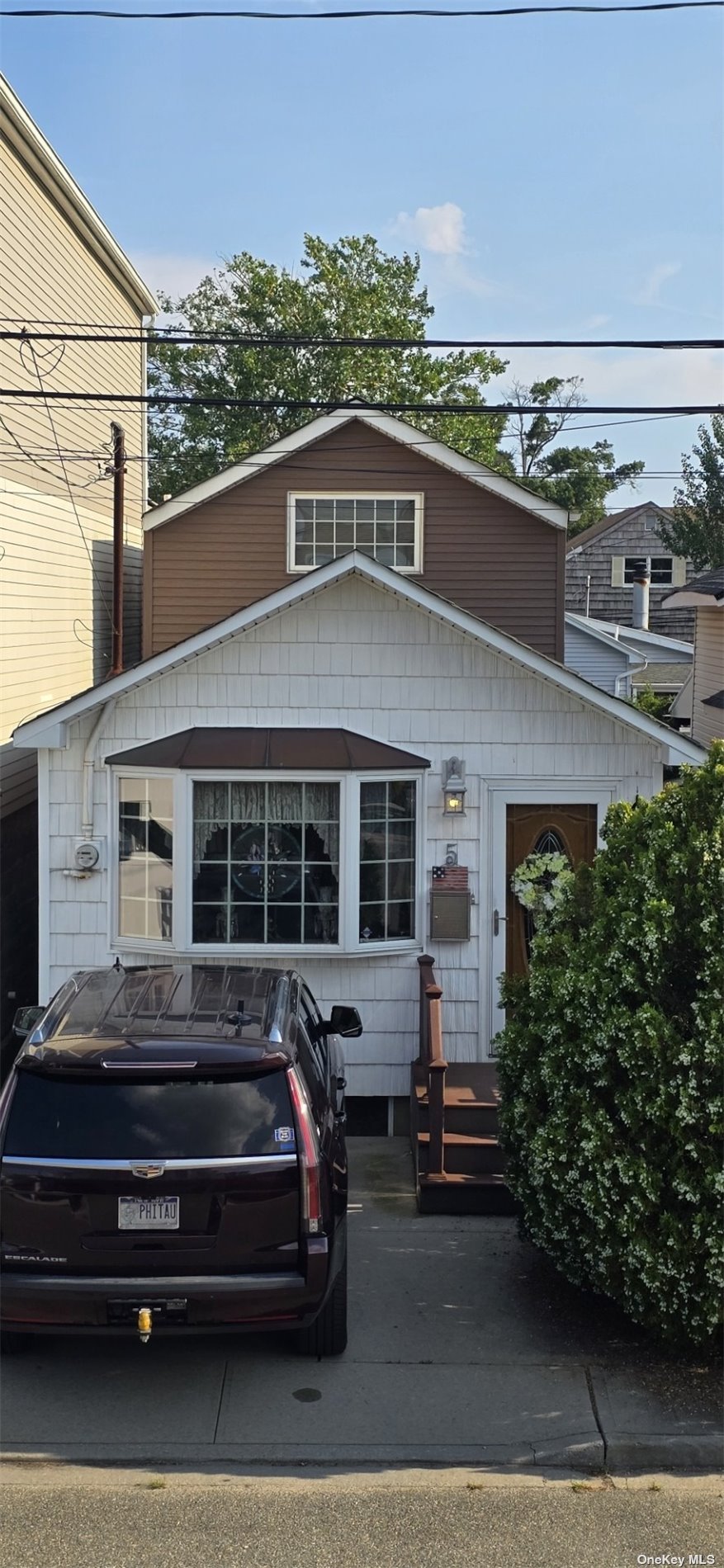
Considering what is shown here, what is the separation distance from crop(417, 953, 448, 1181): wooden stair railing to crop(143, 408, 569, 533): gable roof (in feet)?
22.8

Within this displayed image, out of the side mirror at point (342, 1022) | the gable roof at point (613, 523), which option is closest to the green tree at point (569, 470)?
the gable roof at point (613, 523)

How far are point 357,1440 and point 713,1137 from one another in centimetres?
192

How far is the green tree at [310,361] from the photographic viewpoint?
30.2m

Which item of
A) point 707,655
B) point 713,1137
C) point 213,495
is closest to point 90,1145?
point 713,1137

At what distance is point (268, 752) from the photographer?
9242 mm

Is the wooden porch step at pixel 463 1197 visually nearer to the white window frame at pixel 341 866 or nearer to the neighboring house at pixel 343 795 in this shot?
the neighboring house at pixel 343 795

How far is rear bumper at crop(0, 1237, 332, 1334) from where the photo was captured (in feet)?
16.7

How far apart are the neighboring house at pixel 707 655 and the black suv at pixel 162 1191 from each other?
496 inches

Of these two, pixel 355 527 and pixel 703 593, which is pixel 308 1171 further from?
pixel 703 593

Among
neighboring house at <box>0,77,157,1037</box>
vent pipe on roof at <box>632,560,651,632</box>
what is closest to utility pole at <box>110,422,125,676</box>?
neighboring house at <box>0,77,157,1037</box>

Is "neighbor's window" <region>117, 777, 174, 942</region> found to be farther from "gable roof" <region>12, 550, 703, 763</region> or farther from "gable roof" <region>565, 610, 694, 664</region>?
"gable roof" <region>565, 610, 694, 664</region>

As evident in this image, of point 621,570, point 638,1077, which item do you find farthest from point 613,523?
point 638,1077

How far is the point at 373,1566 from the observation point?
4.48 metres

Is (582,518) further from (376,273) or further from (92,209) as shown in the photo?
(92,209)
